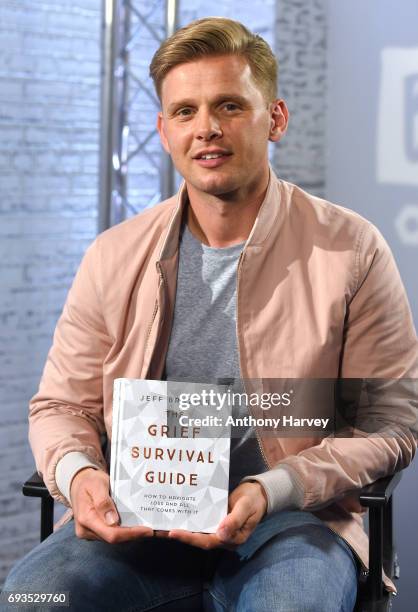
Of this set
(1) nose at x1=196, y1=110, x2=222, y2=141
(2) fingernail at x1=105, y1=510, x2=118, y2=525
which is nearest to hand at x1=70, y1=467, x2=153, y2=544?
(2) fingernail at x1=105, y1=510, x2=118, y2=525

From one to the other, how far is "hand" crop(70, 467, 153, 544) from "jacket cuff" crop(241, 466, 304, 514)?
0.74 ft

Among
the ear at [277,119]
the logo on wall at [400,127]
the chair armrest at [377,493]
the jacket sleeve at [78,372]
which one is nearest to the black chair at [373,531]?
the chair armrest at [377,493]

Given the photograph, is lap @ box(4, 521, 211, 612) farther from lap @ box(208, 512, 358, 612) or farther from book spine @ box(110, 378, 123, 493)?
book spine @ box(110, 378, 123, 493)

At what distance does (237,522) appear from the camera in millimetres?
1717

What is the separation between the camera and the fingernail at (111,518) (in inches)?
68.6

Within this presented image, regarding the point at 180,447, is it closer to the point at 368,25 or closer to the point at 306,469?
the point at 306,469

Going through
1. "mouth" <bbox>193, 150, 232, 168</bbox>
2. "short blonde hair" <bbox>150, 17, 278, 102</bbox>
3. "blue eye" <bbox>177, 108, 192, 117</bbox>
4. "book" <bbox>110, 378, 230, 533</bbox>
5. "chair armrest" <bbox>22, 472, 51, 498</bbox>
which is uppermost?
"short blonde hair" <bbox>150, 17, 278, 102</bbox>

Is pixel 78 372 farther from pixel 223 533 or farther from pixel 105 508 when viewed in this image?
pixel 223 533

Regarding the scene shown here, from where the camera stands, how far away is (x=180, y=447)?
1729 mm

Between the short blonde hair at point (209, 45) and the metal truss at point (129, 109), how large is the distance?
4.52 feet

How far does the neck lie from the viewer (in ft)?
6.97

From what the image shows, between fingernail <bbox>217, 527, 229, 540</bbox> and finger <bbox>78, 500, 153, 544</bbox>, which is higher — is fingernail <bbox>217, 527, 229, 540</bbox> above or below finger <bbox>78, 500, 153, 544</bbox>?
above

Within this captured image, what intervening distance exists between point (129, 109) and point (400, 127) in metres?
0.98

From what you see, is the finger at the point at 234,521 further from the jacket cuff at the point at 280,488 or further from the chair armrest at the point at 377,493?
the chair armrest at the point at 377,493
